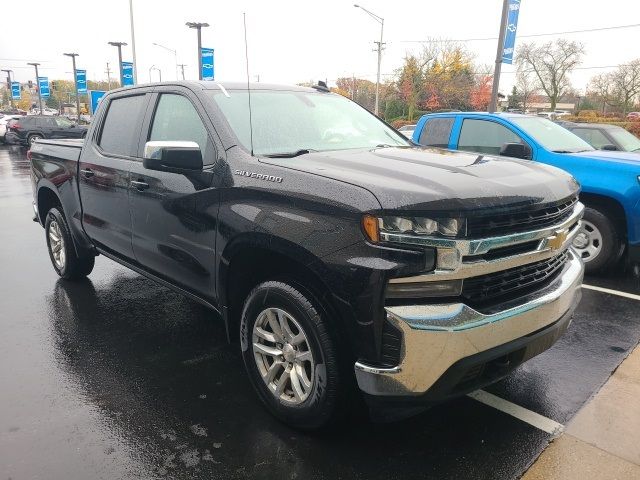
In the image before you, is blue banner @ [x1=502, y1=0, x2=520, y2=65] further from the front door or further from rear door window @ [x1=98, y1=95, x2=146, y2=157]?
the front door

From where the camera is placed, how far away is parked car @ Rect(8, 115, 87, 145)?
26734 mm

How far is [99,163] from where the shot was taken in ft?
14.2

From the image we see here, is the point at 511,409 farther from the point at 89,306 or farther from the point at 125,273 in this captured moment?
the point at 125,273

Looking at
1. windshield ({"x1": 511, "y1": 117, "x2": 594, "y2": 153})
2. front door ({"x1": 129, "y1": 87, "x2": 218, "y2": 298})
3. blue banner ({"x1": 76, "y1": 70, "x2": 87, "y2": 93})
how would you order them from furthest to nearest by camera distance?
blue banner ({"x1": 76, "y1": 70, "x2": 87, "y2": 93}), windshield ({"x1": 511, "y1": 117, "x2": 594, "y2": 153}), front door ({"x1": 129, "y1": 87, "x2": 218, "y2": 298})

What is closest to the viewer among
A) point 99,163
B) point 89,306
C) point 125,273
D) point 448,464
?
point 448,464

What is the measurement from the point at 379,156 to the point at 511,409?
1709 mm

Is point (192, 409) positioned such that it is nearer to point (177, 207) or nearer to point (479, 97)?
point (177, 207)

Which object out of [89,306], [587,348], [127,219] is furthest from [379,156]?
[89,306]

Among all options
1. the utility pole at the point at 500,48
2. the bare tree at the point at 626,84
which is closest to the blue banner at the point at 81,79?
the utility pole at the point at 500,48

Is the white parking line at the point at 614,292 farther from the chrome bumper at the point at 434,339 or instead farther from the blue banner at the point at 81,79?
the blue banner at the point at 81,79

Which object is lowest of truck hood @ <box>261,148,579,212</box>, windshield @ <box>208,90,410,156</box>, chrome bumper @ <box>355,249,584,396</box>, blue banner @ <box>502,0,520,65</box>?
chrome bumper @ <box>355,249,584,396</box>

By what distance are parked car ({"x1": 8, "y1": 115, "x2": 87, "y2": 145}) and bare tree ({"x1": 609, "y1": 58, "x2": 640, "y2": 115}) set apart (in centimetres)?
4666

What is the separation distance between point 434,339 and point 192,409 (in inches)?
64.5

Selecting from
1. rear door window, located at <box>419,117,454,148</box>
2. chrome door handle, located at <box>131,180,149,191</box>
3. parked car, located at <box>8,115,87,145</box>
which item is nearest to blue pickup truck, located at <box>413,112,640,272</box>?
rear door window, located at <box>419,117,454,148</box>
